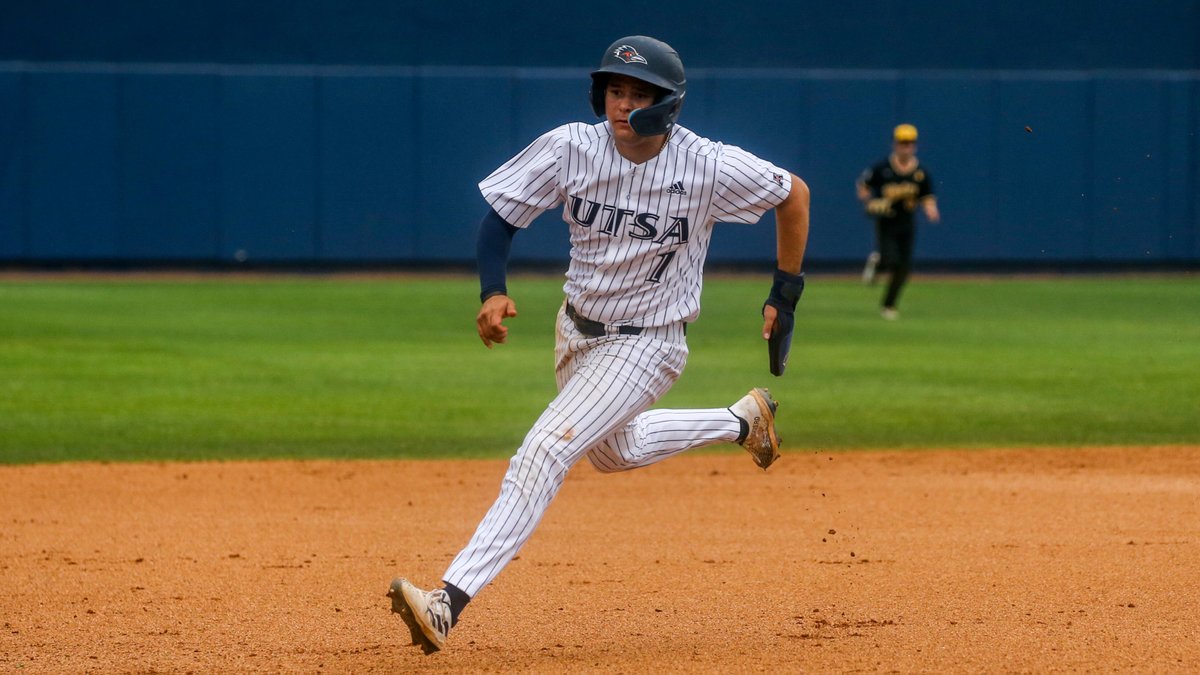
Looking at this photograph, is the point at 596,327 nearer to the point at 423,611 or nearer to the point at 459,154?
the point at 423,611

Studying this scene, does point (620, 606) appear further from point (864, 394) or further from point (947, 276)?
point (947, 276)

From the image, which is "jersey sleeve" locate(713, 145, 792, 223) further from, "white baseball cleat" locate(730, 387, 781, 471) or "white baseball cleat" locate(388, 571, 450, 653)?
"white baseball cleat" locate(388, 571, 450, 653)

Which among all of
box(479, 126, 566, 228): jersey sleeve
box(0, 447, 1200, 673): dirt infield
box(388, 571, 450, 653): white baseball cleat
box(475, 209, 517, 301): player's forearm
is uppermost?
box(479, 126, 566, 228): jersey sleeve

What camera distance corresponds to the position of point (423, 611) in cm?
421

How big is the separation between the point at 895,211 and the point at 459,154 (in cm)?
816

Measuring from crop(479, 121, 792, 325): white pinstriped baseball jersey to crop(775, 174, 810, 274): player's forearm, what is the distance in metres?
0.06

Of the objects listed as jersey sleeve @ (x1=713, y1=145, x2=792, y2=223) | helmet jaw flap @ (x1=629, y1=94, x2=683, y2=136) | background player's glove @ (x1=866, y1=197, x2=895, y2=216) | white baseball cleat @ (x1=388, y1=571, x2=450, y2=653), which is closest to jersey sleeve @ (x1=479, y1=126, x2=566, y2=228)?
helmet jaw flap @ (x1=629, y1=94, x2=683, y2=136)

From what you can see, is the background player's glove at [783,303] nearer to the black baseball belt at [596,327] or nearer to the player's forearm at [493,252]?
the black baseball belt at [596,327]

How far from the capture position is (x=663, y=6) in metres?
25.2

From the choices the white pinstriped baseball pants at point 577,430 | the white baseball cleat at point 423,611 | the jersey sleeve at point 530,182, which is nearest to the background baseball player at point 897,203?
the white pinstriped baseball pants at point 577,430

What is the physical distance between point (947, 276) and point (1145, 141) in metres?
3.49

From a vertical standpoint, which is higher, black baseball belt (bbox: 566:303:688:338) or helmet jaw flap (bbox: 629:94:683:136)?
helmet jaw flap (bbox: 629:94:683:136)

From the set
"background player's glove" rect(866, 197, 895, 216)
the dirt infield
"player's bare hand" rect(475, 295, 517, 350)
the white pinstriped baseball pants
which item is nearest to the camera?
the white pinstriped baseball pants

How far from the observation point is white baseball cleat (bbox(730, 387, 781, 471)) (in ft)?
18.5
